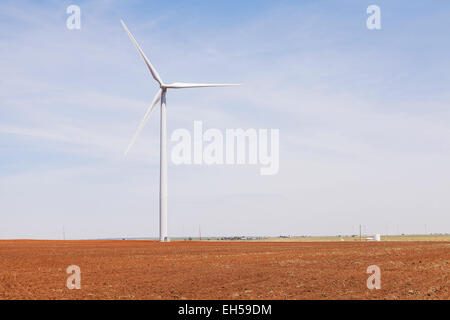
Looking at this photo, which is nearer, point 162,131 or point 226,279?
point 226,279

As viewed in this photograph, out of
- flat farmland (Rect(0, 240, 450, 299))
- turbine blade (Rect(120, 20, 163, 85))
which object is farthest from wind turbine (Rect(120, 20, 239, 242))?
flat farmland (Rect(0, 240, 450, 299))

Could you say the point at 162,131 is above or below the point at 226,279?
above

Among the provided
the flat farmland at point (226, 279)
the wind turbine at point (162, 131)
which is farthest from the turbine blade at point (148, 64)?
the flat farmland at point (226, 279)

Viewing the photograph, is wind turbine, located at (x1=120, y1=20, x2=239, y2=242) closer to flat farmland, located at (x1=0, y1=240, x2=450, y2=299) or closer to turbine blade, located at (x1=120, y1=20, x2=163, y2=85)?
turbine blade, located at (x1=120, y1=20, x2=163, y2=85)

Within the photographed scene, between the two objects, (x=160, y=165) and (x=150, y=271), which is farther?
(x=160, y=165)

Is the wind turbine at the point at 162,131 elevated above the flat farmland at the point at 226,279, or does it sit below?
above

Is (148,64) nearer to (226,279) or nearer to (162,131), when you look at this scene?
(162,131)

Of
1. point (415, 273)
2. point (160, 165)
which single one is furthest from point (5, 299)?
point (160, 165)

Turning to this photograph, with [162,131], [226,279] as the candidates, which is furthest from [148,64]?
[226,279]

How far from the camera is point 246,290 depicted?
91.1 ft

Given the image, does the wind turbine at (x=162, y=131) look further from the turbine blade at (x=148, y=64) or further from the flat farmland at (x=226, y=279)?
the flat farmland at (x=226, y=279)
